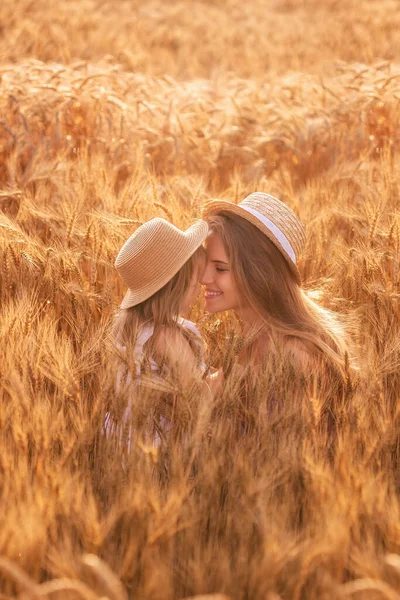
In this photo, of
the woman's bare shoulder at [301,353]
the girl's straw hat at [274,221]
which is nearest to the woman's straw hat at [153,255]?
the girl's straw hat at [274,221]

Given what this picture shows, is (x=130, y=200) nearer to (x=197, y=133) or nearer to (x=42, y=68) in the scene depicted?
(x=197, y=133)

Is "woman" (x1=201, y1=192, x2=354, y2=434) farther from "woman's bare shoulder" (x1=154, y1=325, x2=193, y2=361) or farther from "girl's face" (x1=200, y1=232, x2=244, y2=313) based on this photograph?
"woman's bare shoulder" (x1=154, y1=325, x2=193, y2=361)

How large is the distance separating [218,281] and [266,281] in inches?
5.8

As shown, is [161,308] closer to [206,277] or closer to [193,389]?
[206,277]

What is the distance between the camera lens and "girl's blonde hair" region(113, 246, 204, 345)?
7.01 feet

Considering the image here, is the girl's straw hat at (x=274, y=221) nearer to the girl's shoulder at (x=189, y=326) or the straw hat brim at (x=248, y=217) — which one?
the straw hat brim at (x=248, y=217)

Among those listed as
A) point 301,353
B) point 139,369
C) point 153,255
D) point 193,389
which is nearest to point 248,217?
point 153,255

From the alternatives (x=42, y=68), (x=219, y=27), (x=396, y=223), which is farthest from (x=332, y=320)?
(x=219, y=27)

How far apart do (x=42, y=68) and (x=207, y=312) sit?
2470 millimetres

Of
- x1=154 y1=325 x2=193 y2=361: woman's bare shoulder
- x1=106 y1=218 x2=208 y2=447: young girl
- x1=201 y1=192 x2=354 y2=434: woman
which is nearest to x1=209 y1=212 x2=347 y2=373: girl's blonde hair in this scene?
x1=201 y1=192 x2=354 y2=434: woman

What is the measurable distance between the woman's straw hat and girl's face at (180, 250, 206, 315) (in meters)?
0.12

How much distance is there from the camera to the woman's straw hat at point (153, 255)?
208cm

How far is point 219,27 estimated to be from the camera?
421 inches

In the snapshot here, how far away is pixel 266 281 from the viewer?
89.4 inches
